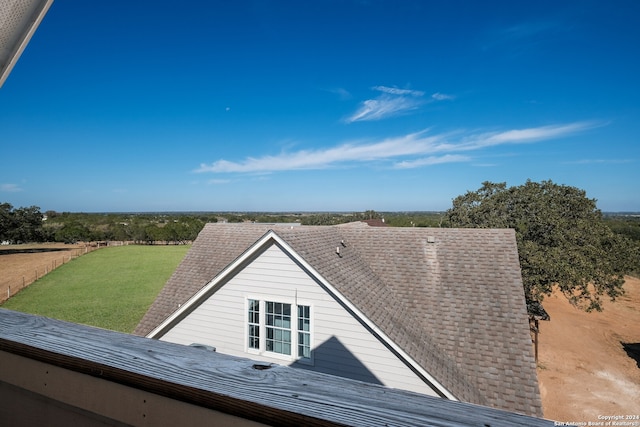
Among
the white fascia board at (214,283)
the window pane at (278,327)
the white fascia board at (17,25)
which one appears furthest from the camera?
the white fascia board at (214,283)

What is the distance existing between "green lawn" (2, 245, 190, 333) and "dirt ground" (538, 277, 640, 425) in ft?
63.8

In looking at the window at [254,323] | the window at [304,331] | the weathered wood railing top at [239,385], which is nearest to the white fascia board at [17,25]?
the weathered wood railing top at [239,385]

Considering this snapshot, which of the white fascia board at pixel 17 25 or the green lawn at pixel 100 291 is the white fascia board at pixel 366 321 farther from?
the green lawn at pixel 100 291

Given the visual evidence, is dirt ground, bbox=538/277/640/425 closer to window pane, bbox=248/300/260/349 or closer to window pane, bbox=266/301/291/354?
window pane, bbox=266/301/291/354

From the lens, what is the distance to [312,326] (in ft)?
27.1

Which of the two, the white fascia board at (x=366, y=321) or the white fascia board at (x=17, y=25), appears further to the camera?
the white fascia board at (x=366, y=321)

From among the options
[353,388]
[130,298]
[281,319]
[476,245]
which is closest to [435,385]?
[281,319]

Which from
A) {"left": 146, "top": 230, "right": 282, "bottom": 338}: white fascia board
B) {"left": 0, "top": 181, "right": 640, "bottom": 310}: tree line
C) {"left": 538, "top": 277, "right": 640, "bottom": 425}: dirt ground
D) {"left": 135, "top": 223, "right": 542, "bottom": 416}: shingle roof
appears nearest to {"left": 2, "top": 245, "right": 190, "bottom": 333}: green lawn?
{"left": 135, "top": 223, "right": 542, "bottom": 416}: shingle roof

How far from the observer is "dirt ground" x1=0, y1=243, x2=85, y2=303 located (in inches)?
1171

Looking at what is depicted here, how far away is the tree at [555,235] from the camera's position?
52.6 ft

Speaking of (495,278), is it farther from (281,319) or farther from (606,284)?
(606,284)

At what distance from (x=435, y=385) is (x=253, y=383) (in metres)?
7.27

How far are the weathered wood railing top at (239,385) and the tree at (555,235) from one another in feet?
59.7

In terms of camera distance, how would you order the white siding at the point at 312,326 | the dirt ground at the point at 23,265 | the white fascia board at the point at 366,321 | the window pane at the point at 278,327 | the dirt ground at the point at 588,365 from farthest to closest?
1. the dirt ground at the point at 23,265
2. the dirt ground at the point at 588,365
3. the window pane at the point at 278,327
4. the white siding at the point at 312,326
5. the white fascia board at the point at 366,321
